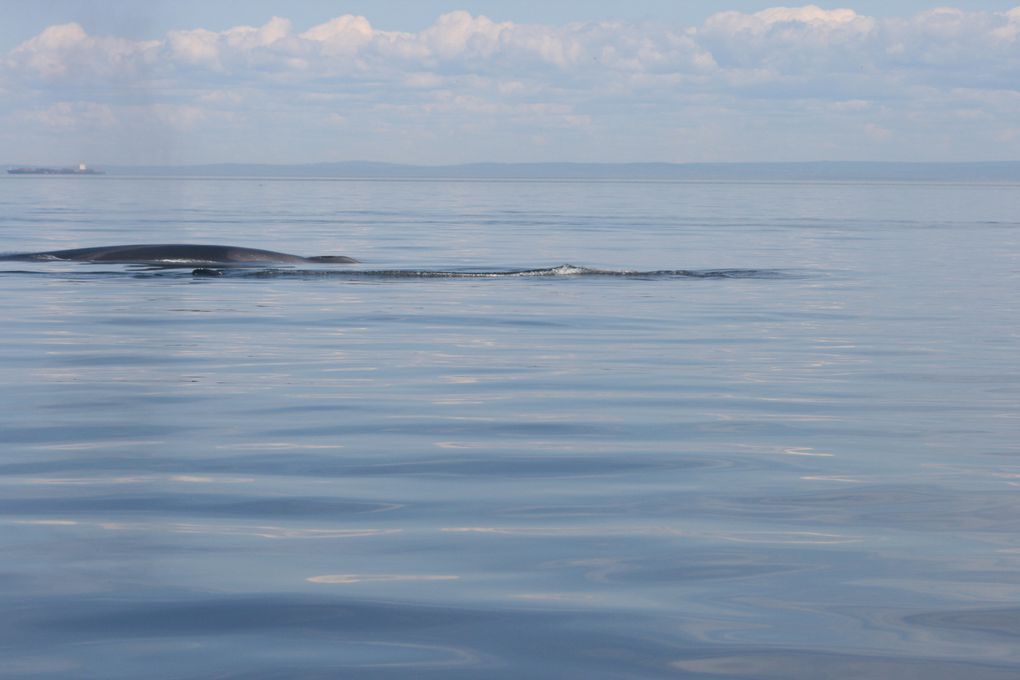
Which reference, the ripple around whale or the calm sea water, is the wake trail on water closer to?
the ripple around whale

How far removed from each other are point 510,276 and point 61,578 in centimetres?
1696

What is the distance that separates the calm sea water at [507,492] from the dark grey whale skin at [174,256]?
20.8 ft

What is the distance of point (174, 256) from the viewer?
24.2 metres

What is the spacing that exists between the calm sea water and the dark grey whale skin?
6.33 m

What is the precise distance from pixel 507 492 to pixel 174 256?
17.9 meters

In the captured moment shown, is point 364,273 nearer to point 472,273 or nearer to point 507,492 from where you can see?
point 472,273

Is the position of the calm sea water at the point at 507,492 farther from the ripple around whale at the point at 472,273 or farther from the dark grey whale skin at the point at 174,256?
the dark grey whale skin at the point at 174,256

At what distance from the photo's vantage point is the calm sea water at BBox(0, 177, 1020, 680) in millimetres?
4730

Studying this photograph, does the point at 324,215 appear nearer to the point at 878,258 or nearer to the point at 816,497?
the point at 878,258

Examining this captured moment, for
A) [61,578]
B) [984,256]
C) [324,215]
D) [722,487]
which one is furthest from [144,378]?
[324,215]

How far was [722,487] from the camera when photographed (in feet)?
24.0

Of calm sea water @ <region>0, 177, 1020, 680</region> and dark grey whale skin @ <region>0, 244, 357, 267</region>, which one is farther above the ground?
dark grey whale skin @ <region>0, 244, 357, 267</region>

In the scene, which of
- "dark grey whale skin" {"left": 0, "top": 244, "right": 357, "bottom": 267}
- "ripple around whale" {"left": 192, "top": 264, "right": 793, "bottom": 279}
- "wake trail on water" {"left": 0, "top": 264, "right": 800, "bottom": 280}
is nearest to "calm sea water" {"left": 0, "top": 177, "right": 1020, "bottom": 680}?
"wake trail on water" {"left": 0, "top": 264, "right": 800, "bottom": 280}

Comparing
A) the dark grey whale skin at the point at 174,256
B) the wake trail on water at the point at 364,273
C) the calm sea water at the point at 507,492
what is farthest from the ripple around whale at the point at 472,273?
the calm sea water at the point at 507,492
